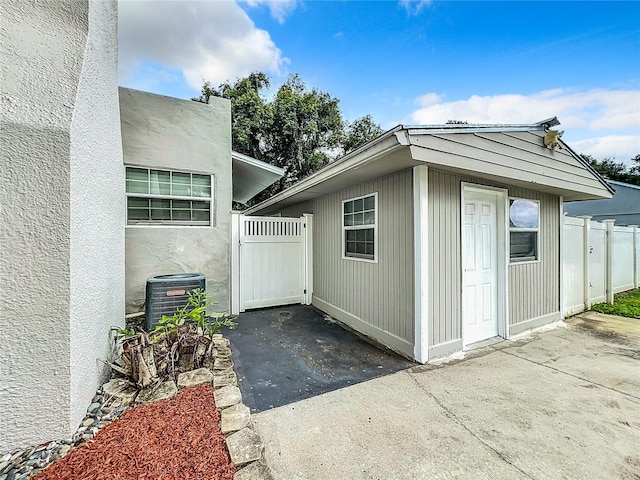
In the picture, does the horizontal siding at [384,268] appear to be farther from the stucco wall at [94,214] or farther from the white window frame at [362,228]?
the stucco wall at [94,214]

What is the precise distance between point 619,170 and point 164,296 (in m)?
29.2

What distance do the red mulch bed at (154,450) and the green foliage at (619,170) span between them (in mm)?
23999

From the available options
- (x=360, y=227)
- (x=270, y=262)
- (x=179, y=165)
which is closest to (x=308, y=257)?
(x=270, y=262)

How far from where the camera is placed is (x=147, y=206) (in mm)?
4559

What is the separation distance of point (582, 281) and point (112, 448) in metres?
8.34

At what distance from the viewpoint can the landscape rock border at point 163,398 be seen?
154 cm

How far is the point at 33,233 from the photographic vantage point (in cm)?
164

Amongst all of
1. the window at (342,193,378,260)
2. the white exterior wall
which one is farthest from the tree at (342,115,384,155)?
the white exterior wall

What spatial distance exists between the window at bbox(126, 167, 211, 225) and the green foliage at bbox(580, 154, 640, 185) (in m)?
22.9

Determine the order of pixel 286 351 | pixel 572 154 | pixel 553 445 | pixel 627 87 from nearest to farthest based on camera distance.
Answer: pixel 553 445
pixel 286 351
pixel 572 154
pixel 627 87

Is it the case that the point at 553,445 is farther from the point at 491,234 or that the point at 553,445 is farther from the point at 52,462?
the point at 52,462

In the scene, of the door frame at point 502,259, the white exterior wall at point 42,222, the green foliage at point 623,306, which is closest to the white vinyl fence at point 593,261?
the green foliage at point 623,306

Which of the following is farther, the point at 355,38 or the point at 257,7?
the point at 355,38

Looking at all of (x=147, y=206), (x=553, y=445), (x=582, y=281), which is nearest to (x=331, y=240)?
(x=147, y=206)
